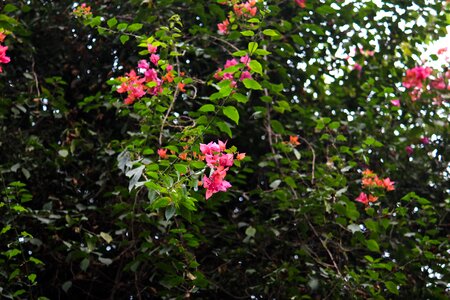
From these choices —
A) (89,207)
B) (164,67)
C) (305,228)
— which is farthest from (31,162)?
(305,228)

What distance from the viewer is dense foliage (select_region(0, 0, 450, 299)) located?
8.61 feet

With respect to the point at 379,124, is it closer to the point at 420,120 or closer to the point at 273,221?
the point at 420,120

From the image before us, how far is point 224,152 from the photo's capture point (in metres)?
2.48

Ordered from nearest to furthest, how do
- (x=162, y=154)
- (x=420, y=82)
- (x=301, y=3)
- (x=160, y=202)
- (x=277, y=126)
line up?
(x=160, y=202)
(x=162, y=154)
(x=277, y=126)
(x=301, y=3)
(x=420, y=82)

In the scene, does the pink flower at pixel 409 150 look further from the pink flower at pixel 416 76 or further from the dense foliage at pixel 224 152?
the pink flower at pixel 416 76

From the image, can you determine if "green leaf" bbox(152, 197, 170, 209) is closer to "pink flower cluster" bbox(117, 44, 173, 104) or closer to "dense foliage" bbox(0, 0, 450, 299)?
"dense foliage" bbox(0, 0, 450, 299)

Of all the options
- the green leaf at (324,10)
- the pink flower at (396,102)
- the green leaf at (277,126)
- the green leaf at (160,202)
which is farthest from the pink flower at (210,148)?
the pink flower at (396,102)

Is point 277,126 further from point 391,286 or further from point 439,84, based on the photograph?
point 439,84

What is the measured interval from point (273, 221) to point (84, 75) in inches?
41.9

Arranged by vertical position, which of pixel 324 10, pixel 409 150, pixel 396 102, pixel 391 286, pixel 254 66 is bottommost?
pixel 409 150

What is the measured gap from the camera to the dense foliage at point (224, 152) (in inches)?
103

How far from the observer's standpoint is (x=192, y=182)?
6.16 ft

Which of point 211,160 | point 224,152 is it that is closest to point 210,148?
point 211,160

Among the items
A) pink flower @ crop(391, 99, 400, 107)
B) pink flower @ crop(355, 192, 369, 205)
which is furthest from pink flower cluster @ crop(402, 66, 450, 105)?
pink flower @ crop(355, 192, 369, 205)
